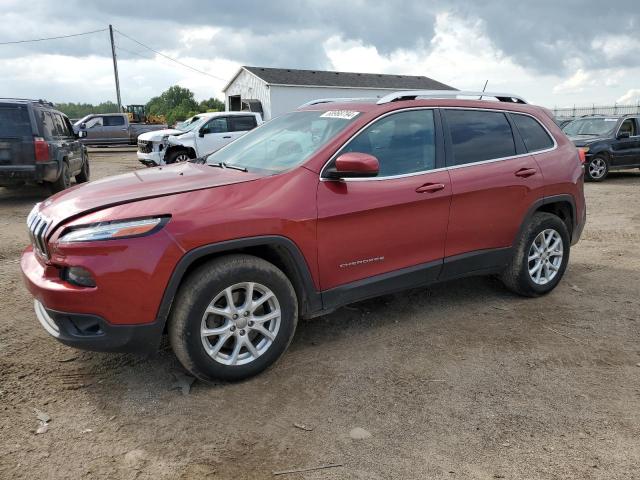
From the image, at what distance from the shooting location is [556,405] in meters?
3.02

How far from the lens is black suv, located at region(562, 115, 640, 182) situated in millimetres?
13242

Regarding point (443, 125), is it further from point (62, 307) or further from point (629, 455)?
point (62, 307)

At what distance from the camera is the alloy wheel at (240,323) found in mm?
3084

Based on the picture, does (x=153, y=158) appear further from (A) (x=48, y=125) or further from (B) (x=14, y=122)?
(B) (x=14, y=122)

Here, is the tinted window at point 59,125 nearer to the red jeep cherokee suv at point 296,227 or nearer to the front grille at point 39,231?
the red jeep cherokee suv at point 296,227

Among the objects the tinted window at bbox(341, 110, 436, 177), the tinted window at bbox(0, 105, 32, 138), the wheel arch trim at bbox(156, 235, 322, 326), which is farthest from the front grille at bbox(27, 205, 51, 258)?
the tinted window at bbox(0, 105, 32, 138)

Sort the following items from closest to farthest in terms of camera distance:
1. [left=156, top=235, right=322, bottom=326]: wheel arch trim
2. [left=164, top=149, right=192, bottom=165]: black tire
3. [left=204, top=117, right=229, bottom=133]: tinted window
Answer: [left=156, top=235, right=322, bottom=326]: wheel arch trim < [left=164, top=149, right=192, bottom=165]: black tire < [left=204, top=117, right=229, bottom=133]: tinted window

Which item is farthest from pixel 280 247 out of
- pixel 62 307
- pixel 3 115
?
pixel 3 115

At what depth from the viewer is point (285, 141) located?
3963 mm

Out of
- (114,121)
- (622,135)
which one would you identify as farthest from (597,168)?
(114,121)

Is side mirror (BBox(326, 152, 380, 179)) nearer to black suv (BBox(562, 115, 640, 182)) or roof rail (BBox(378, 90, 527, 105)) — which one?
roof rail (BBox(378, 90, 527, 105))

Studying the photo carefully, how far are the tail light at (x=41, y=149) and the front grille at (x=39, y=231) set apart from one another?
639cm

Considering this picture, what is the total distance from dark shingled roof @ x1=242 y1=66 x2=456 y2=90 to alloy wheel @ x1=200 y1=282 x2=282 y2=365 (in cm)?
2657

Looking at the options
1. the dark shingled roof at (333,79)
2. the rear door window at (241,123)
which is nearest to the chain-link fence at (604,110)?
the dark shingled roof at (333,79)
